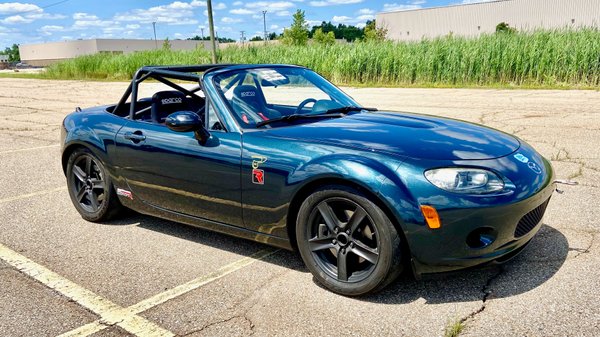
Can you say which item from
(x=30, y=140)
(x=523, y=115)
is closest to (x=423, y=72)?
(x=523, y=115)

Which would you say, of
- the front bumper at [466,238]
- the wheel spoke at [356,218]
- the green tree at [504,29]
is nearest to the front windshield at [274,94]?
the wheel spoke at [356,218]

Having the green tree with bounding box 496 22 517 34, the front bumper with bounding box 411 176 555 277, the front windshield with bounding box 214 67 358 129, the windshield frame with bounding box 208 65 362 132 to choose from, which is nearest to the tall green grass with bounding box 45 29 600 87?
the green tree with bounding box 496 22 517 34

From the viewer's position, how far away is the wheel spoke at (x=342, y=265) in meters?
3.20

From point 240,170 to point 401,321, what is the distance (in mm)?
1421

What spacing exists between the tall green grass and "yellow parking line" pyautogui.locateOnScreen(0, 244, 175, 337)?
17097mm

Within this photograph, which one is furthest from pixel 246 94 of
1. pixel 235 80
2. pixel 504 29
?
pixel 504 29

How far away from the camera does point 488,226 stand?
2.89 m

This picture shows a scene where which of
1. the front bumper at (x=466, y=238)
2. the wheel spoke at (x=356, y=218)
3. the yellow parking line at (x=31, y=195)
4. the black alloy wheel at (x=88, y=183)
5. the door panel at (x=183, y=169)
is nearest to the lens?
the front bumper at (x=466, y=238)

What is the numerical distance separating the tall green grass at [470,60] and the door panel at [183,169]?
53.3 ft

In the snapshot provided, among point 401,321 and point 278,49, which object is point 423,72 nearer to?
point 278,49

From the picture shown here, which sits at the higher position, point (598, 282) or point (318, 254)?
point (318, 254)

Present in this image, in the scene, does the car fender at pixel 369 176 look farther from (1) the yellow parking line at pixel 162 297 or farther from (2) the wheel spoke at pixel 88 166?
(2) the wheel spoke at pixel 88 166

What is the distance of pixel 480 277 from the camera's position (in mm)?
3375

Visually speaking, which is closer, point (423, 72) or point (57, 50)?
point (423, 72)
